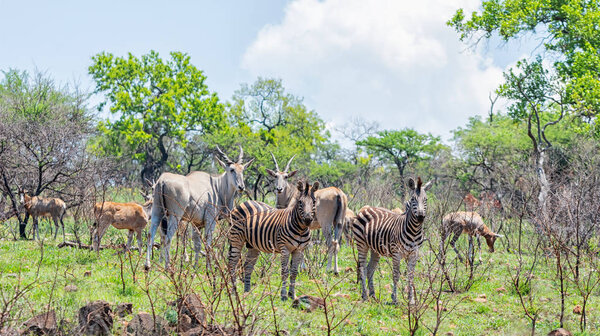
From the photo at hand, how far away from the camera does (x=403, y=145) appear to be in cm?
3906

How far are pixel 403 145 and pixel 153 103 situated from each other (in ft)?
58.0

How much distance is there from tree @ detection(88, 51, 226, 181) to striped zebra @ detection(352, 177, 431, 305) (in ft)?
100

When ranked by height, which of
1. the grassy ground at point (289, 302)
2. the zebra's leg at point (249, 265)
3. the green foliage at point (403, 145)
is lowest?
the grassy ground at point (289, 302)

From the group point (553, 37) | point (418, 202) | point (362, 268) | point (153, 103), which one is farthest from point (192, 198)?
point (153, 103)

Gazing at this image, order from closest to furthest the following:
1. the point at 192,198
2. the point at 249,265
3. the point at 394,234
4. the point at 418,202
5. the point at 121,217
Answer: the point at 418,202, the point at 394,234, the point at 249,265, the point at 192,198, the point at 121,217

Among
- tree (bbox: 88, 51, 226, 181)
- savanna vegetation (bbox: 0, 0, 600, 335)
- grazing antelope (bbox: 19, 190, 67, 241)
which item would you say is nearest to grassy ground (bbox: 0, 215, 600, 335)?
savanna vegetation (bbox: 0, 0, 600, 335)

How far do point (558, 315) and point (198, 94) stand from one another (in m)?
34.7

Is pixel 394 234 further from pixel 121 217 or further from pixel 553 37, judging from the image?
pixel 553 37

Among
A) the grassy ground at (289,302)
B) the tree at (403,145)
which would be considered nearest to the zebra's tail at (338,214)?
the grassy ground at (289,302)

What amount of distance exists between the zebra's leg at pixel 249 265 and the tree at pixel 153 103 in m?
30.2

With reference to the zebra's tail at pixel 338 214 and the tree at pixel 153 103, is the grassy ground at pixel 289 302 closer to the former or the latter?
the zebra's tail at pixel 338 214

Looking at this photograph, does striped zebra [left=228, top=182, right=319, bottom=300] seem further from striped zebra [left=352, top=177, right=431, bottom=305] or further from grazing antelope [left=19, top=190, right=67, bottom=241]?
grazing antelope [left=19, top=190, right=67, bottom=241]

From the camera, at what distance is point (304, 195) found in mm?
8180

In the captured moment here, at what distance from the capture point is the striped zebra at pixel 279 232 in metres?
8.12
